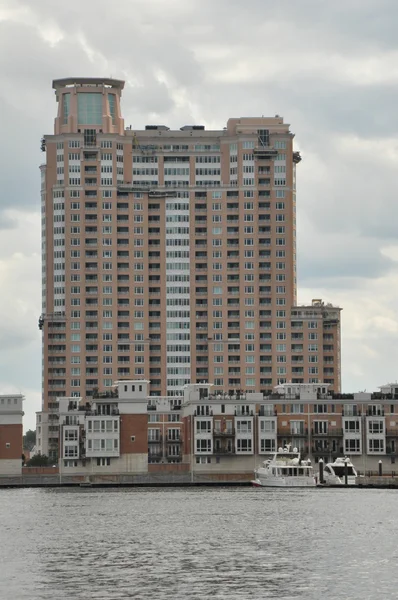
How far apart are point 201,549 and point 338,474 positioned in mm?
98917

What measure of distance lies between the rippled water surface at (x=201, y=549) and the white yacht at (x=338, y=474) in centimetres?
3318

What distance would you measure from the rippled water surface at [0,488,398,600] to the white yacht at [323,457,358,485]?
33185 mm

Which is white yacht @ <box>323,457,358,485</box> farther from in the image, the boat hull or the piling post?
the boat hull

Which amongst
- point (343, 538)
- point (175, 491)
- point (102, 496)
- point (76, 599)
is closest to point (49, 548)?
point (343, 538)

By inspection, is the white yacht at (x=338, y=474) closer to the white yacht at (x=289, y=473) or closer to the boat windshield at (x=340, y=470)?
the boat windshield at (x=340, y=470)

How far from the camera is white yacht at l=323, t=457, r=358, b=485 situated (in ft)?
634

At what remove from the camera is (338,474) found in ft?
642

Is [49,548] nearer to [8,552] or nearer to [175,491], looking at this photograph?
[8,552]

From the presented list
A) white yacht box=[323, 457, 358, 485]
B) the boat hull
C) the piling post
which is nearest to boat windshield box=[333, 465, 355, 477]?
white yacht box=[323, 457, 358, 485]

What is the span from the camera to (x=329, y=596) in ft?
247

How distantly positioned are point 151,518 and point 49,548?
2902cm

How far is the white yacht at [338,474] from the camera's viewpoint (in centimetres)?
19338

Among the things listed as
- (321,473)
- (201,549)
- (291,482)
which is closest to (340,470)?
(321,473)

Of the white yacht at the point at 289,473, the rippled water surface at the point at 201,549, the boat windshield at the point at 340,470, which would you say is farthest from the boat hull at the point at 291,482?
the rippled water surface at the point at 201,549
